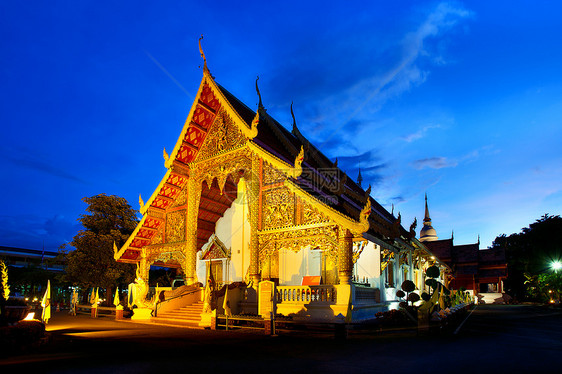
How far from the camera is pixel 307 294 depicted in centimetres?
1199

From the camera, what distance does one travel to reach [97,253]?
67.8ft

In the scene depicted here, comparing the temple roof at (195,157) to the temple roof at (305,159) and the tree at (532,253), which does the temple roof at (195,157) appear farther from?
the tree at (532,253)

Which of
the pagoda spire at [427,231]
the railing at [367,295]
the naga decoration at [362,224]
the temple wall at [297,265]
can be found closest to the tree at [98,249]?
the temple wall at [297,265]

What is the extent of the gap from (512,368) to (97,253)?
19.9m

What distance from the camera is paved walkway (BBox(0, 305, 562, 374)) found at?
5766 mm

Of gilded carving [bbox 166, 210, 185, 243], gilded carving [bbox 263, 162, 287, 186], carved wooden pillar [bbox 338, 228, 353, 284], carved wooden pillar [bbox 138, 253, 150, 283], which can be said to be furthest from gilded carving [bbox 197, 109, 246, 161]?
carved wooden pillar [bbox 338, 228, 353, 284]

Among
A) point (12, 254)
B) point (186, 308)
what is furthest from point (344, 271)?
point (12, 254)

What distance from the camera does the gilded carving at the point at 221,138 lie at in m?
15.1

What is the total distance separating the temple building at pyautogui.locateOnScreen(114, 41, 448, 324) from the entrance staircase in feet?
0.98

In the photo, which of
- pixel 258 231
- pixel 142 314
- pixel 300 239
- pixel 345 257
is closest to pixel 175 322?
pixel 142 314

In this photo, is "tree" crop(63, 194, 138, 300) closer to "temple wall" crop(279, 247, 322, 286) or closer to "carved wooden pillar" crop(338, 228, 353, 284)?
"temple wall" crop(279, 247, 322, 286)

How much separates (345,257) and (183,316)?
262 inches

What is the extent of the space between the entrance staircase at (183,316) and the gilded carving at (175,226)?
289cm

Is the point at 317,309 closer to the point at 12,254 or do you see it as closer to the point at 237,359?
the point at 237,359
